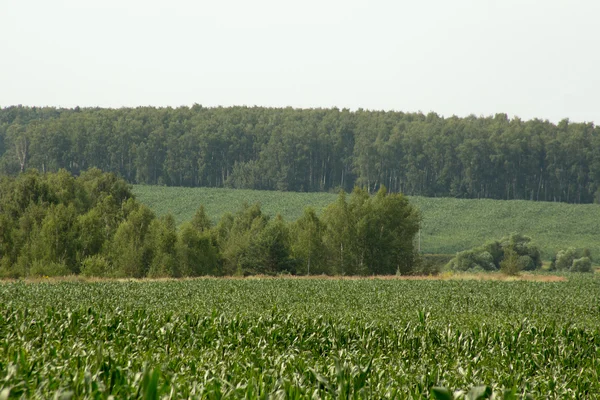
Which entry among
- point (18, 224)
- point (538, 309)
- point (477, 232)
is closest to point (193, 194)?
point (477, 232)

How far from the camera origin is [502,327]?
71.3 ft

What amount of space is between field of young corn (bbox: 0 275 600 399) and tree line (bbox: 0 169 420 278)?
83.8ft

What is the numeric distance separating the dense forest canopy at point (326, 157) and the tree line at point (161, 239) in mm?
76653

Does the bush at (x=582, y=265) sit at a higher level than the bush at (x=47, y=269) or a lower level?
lower

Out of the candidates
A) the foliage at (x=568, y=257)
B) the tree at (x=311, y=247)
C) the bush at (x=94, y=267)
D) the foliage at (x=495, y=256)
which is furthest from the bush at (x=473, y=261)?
the bush at (x=94, y=267)

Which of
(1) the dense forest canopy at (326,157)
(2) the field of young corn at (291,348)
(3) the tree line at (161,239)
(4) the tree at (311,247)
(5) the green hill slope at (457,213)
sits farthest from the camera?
(1) the dense forest canopy at (326,157)

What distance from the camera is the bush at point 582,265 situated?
94.9m

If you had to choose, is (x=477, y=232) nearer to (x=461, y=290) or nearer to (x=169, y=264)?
(x=169, y=264)

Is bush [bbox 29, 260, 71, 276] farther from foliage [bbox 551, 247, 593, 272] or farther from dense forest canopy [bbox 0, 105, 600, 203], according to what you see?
dense forest canopy [bbox 0, 105, 600, 203]

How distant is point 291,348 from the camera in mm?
17438

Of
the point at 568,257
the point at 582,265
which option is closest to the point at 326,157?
the point at 568,257

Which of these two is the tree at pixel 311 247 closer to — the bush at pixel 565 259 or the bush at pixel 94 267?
the bush at pixel 94 267

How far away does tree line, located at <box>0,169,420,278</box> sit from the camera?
65562mm

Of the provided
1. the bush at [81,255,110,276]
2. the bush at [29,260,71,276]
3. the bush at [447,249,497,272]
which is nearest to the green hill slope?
the bush at [447,249,497,272]
